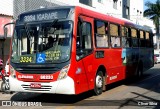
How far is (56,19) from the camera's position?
9852 millimetres

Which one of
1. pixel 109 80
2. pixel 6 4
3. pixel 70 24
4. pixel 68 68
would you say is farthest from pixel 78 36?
pixel 6 4

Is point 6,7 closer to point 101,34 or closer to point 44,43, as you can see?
point 101,34

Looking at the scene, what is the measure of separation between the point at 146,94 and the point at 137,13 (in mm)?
45601

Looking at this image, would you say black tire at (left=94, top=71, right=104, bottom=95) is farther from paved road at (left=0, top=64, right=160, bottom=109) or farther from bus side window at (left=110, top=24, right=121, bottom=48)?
bus side window at (left=110, top=24, right=121, bottom=48)

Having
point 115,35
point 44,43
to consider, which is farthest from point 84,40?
point 115,35

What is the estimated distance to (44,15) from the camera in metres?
10.2

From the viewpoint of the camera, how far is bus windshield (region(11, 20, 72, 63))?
31.3 ft

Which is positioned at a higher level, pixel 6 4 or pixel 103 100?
pixel 6 4

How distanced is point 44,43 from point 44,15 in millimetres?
1009

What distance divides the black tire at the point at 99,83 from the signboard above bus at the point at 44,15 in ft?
8.73

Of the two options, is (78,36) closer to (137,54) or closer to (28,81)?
(28,81)

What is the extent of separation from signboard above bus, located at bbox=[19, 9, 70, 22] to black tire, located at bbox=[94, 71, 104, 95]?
2.66m

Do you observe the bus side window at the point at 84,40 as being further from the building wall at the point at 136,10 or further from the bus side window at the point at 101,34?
the building wall at the point at 136,10

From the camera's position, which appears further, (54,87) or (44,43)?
(44,43)
